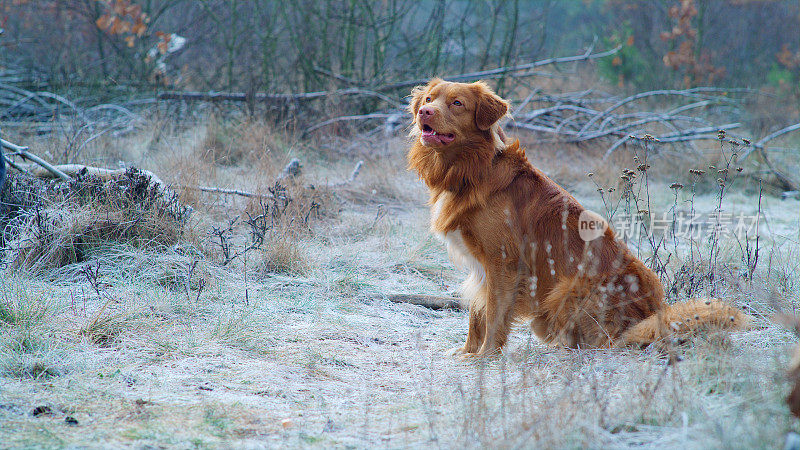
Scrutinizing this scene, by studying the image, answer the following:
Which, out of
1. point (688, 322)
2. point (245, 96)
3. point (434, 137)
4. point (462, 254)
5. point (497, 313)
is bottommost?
A: point (497, 313)

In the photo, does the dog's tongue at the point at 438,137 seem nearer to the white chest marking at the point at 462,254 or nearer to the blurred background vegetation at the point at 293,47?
the white chest marking at the point at 462,254

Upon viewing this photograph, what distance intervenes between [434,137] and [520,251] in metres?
0.79

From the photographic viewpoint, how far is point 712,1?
15.6 m

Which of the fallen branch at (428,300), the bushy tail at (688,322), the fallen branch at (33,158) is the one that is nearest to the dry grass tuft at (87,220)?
the fallen branch at (33,158)

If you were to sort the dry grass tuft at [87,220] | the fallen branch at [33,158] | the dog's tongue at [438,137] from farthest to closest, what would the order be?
the fallen branch at [33,158]
the dry grass tuft at [87,220]
the dog's tongue at [438,137]

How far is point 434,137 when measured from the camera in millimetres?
3500

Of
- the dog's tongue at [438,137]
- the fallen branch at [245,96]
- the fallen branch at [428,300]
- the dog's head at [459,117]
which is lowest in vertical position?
the fallen branch at [428,300]

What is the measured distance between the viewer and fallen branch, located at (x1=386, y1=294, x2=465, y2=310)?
4527mm

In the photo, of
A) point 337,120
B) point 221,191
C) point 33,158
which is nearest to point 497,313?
point 221,191

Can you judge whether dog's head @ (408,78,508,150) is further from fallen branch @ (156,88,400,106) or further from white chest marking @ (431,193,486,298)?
fallen branch @ (156,88,400,106)

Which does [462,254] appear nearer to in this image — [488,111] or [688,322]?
[488,111]

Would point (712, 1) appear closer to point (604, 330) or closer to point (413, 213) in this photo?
point (413, 213)

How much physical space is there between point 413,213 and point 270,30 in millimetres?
4390

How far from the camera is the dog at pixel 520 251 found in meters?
3.24
